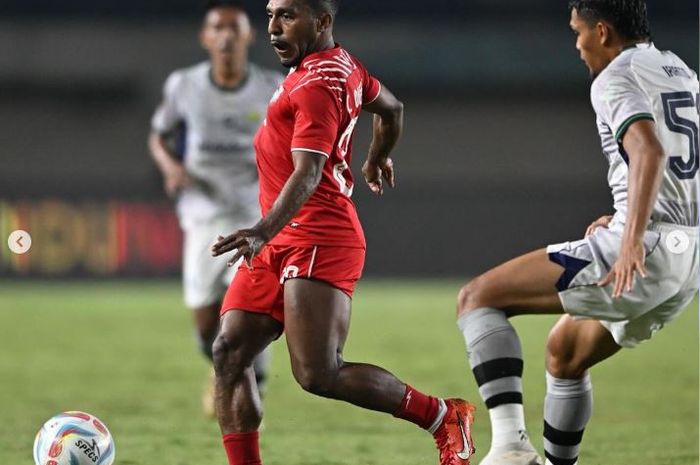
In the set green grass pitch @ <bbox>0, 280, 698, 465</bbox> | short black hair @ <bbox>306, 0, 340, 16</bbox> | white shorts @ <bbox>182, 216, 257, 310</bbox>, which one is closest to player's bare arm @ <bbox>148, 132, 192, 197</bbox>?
white shorts @ <bbox>182, 216, 257, 310</bbox>

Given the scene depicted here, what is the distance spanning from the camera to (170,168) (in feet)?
26.2

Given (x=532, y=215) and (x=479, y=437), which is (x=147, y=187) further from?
(x=479, y=437)

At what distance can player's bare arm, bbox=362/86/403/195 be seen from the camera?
5.30m

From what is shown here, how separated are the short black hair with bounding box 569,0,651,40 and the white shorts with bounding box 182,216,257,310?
Answer: 358 cm

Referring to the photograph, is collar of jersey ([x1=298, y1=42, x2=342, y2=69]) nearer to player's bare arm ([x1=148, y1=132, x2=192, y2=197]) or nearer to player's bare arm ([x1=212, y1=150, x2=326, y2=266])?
player's bare arm ([x1=212, y1=150, x2=326, y2=266])

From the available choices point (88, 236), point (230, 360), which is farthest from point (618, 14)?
point (88, 236)

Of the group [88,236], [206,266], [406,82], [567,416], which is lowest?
[88,236]

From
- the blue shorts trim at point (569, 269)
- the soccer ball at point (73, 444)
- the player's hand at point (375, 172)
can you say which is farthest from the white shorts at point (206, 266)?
the blue shorts trim at point (569, 269)

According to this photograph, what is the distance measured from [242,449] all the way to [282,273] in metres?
0.68

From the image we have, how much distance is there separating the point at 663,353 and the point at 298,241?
281 inches

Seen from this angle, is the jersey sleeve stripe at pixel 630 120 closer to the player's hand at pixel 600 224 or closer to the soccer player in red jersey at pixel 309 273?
the player's hand at pixel 600 224

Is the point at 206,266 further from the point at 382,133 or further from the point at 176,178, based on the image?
the point at 382,133

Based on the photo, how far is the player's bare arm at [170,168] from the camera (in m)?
7.93

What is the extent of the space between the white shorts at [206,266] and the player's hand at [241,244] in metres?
3.42
